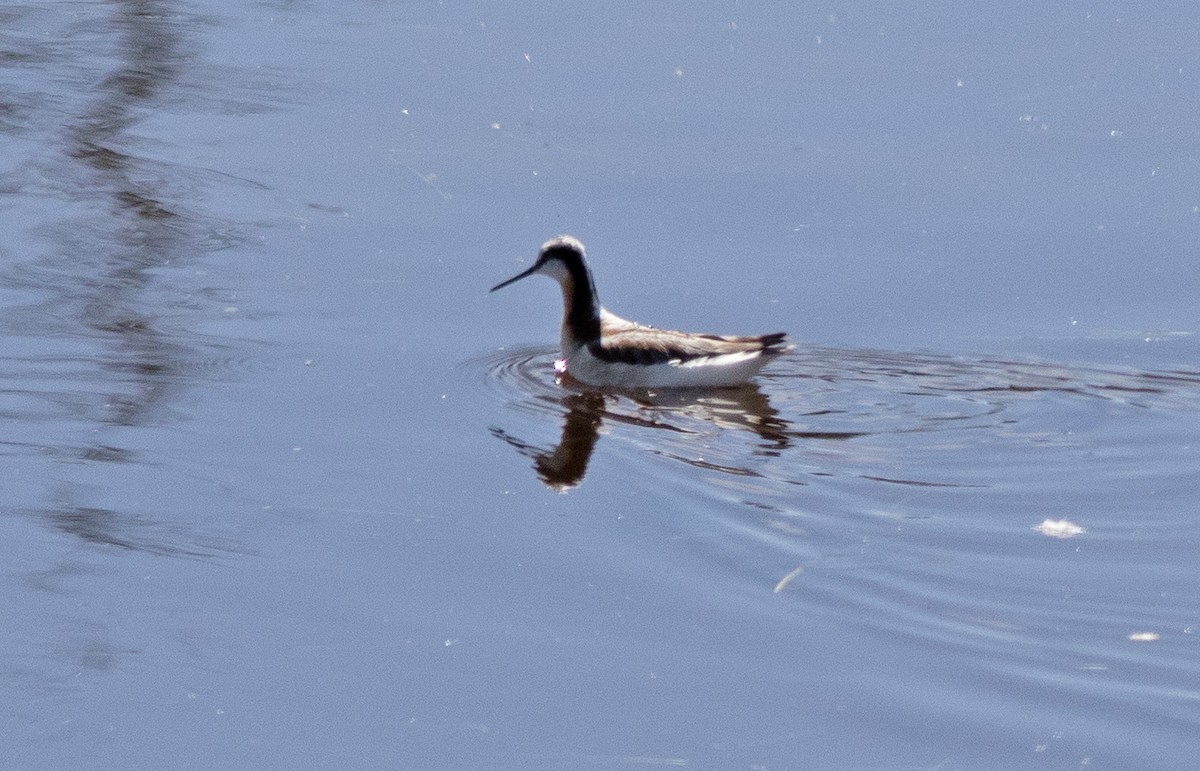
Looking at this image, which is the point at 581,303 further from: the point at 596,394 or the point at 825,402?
the point at 825,402

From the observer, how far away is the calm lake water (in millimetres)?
6184

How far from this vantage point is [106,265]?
1068 cm

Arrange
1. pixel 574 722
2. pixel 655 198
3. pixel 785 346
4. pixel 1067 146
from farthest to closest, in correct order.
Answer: pixel 1067 146 → pixel 655 198 → pixel 785 346 → pixel 574 722

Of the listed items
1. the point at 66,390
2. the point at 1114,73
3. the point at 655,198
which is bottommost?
the point at 66,390

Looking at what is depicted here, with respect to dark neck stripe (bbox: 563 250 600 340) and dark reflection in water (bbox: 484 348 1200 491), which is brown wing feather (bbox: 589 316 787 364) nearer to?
dark neck stripe (bbox: 563 250 600 340)

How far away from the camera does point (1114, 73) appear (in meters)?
13.6

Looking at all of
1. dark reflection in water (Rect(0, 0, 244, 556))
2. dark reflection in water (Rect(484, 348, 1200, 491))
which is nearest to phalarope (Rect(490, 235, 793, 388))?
dark reflection in water (Rect(484, 348, 1200, 491))

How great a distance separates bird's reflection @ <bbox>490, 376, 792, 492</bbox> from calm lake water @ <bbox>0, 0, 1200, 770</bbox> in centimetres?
5

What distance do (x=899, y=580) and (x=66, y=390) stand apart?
13.6ft

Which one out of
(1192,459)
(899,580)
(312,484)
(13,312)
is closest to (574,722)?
(899,580)

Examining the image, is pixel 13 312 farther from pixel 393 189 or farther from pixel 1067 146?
pixel 1067 146

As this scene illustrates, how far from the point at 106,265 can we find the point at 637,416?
3.23 meters

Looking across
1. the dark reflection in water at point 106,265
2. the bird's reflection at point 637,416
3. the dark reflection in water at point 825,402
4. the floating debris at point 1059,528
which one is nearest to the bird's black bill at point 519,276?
the dark reflection in water at point 825,402

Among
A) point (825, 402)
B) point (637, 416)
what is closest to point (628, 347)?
point (637, 416)
